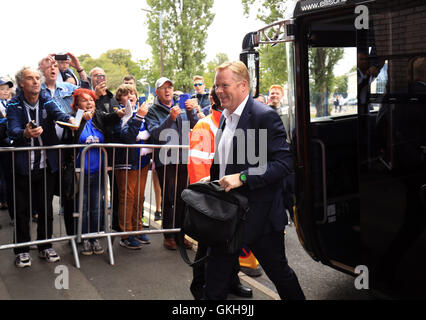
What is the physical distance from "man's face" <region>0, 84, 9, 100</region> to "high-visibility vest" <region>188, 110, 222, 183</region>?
4970 millimetres

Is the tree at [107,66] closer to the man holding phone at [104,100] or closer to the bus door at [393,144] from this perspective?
the man holding phone at [104,100]

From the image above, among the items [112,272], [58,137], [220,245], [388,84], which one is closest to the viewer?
[220,245]

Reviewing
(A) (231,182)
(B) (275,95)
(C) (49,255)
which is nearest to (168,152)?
(C) (49,255)

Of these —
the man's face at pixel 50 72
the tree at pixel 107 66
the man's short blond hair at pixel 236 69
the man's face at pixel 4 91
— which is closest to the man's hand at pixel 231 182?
the man's short blond hair at pixel 236 69

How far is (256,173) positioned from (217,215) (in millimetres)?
366

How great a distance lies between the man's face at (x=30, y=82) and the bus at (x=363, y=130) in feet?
7.09

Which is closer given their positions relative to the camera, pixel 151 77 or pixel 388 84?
pixel 388 84

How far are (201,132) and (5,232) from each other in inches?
140

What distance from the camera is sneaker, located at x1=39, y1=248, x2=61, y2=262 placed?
464 cm

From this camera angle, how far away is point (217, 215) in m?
2.71

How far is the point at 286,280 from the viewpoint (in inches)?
113

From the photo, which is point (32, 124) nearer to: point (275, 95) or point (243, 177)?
point (243, 177)
